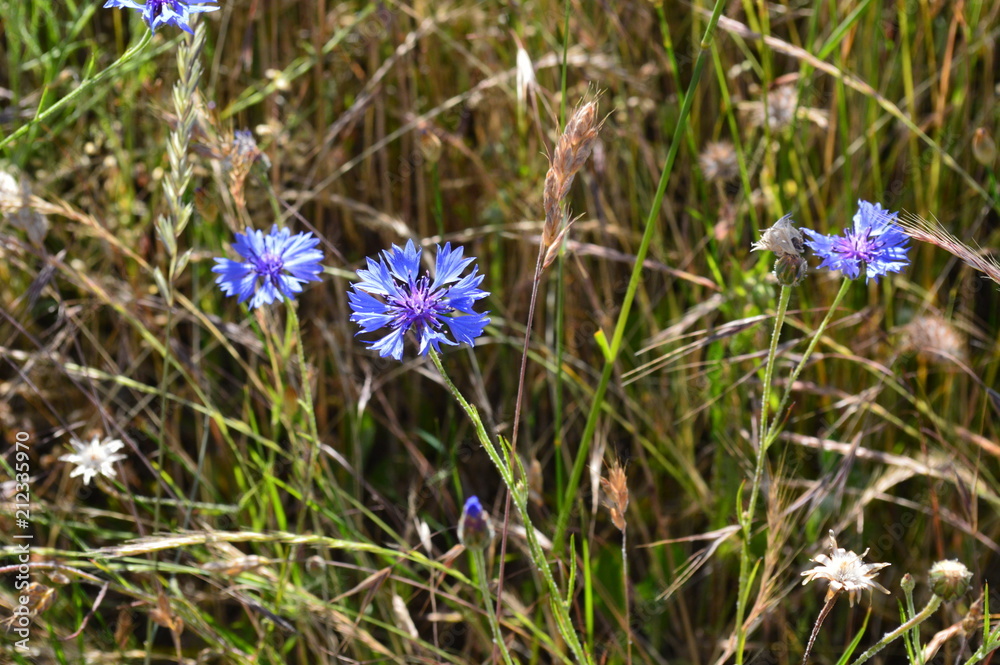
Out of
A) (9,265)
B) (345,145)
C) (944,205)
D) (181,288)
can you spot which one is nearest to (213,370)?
(181,288)

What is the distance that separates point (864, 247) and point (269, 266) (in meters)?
0.67

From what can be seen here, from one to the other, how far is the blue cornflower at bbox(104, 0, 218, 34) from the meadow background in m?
0.29

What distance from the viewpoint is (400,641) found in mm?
1273

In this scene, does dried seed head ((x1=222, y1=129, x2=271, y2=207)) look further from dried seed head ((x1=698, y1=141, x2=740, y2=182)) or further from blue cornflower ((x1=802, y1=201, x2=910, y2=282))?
dried seed head ((x1=698, y1=141, x2=740, y2=182))

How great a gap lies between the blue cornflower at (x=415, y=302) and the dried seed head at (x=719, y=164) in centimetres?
80

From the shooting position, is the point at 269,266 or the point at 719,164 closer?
the point at 269,266

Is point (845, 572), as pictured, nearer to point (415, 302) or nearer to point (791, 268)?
point (791, 268)

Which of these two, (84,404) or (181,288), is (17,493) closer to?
(84,404)

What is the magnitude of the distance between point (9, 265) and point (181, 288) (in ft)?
0.99

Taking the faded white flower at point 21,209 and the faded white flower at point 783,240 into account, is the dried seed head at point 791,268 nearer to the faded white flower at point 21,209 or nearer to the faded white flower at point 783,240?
the faded white flower at point 783,240

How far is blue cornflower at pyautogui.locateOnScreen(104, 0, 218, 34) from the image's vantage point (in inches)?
34.6

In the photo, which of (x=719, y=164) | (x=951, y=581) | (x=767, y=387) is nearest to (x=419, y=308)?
(x=767, y=387)

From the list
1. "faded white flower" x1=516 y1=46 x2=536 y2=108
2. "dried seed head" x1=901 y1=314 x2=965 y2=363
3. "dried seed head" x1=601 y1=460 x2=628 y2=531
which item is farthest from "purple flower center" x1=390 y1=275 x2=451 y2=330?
"dried seed head" x1=901 y1=314 x2=965 y2=363

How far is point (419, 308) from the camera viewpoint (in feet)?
2.66
